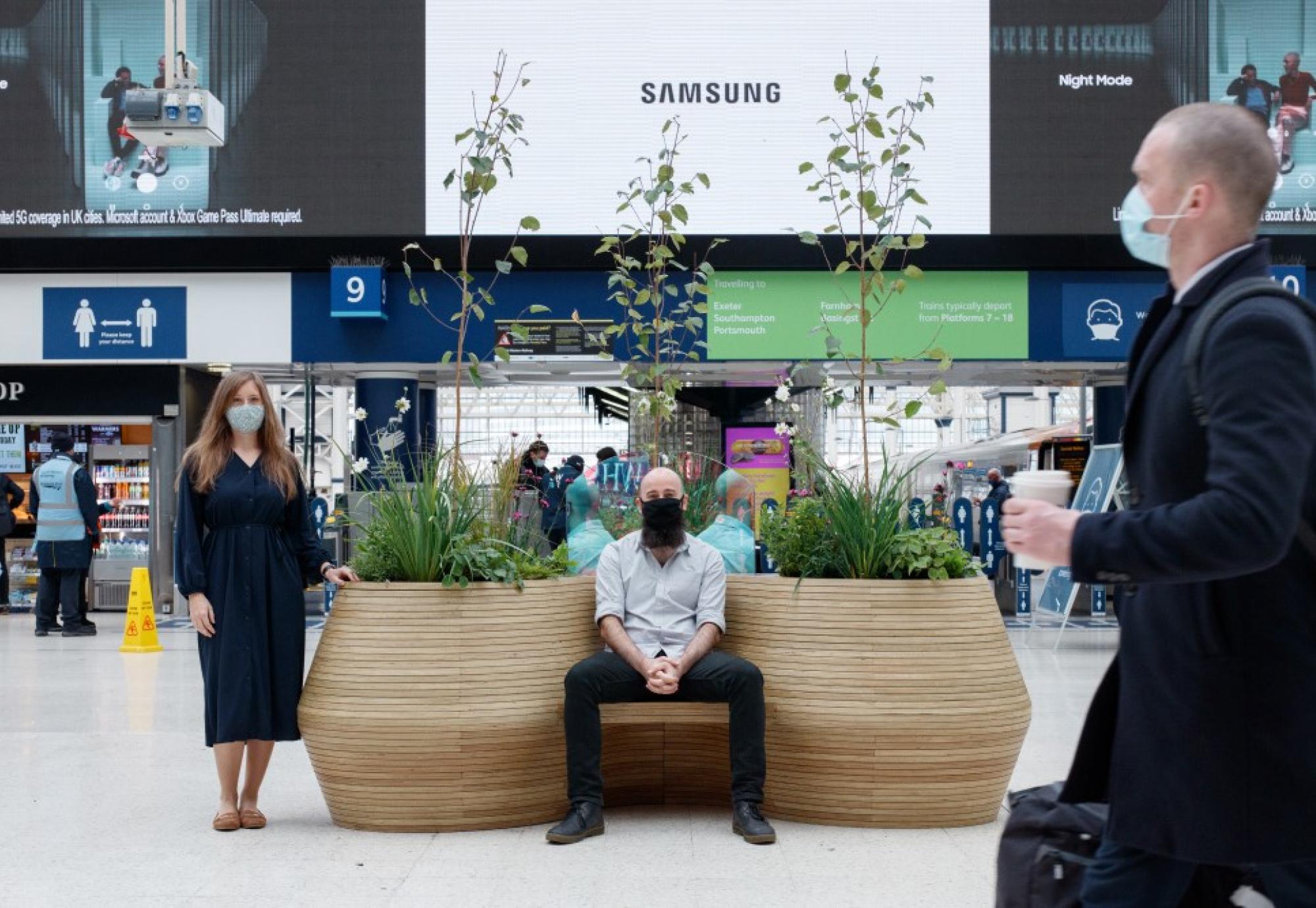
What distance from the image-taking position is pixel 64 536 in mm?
11703

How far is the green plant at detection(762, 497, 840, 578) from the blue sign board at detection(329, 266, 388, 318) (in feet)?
25.6

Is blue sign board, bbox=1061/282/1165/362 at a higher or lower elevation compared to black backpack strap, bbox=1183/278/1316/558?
higher

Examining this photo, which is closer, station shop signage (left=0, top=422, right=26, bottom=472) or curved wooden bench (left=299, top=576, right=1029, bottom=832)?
curved wooden bench (left=299, top=576, right=1029, bottom=832)

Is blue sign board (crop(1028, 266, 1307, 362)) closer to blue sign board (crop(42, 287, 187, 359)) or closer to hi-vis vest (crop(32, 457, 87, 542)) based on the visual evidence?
blue sign board (crop(42, 287, 187, 359))

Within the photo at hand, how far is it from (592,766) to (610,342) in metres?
7.97

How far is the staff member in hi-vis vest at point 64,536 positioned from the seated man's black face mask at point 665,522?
8.31 metres

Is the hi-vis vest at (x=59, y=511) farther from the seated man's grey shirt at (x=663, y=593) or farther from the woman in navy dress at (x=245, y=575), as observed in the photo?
the seated man's grey shirt at (x=663, y=593)

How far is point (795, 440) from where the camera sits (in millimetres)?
5250

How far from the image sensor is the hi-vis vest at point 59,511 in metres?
11.7

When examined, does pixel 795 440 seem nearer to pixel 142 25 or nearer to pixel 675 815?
pixel 675 815

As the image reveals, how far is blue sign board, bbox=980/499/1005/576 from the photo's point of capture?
43.0 ft

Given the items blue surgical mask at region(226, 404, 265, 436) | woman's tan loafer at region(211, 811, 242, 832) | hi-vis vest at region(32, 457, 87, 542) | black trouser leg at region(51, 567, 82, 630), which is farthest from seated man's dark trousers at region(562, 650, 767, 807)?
hi-vis vest at region(32, 457, 87, 542)

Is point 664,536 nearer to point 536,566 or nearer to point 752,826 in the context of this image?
point 536,566

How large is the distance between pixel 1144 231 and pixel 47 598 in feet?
37.3
